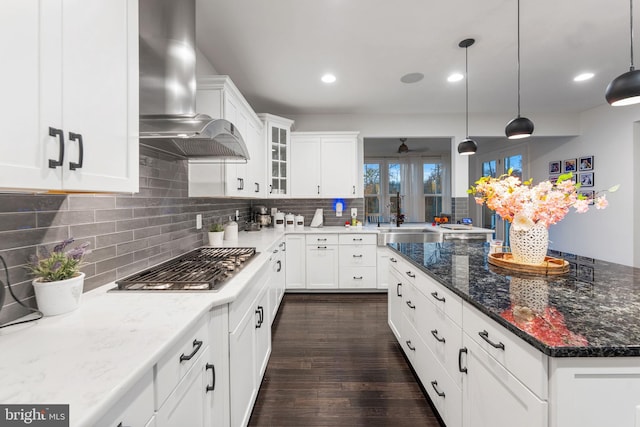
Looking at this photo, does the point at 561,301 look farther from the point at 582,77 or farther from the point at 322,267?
the point at 582,77

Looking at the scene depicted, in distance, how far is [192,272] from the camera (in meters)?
1.56

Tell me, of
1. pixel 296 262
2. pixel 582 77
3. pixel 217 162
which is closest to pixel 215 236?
pixel 217 162

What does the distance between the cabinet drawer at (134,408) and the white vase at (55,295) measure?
0.53 meters

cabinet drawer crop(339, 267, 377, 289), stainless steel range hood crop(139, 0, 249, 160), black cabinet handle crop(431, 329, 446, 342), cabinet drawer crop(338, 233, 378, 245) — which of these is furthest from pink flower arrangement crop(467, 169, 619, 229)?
cabinet drawer crop(339, 267, 377, 289)

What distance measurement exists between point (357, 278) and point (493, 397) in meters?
2.77

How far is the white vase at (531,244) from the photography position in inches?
59.6

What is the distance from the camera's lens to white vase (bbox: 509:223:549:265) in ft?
4.97

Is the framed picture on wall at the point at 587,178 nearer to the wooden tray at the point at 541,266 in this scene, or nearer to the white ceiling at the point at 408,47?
the white ceiling at the point at 408,47

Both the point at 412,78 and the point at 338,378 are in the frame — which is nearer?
the point at 338,378

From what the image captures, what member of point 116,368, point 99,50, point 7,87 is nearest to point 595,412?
point 116,368

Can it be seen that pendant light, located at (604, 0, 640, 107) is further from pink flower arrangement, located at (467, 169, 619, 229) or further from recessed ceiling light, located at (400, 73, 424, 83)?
recessed ceiling light, located at (400, 73, 424, 83)

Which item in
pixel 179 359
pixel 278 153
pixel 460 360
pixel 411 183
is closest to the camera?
pixel 179 359

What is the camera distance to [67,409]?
0.54 metres

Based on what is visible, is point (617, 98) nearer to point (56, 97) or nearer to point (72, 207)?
point (56, 97)
